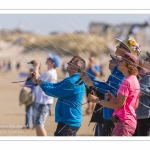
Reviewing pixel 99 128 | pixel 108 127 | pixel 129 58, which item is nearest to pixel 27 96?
pixel 99 128

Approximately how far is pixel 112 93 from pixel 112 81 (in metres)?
0.18

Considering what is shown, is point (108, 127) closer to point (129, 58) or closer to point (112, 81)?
point (112, 81)

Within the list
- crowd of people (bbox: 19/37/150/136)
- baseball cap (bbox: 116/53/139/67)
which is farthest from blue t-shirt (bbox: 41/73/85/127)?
baseball cap (bbox: 116/53/139/67)

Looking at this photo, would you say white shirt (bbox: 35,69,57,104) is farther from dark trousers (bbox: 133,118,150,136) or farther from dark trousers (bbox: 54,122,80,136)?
dark trousers (bbox: 54,122,80,136)

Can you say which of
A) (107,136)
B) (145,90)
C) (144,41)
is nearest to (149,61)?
(145,90)

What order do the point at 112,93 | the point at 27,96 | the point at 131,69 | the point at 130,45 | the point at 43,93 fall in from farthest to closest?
the point at 27,96, the point at 43,93, the point at 130,45, the point at 112,93, the point at 131,69

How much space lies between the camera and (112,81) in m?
8.02

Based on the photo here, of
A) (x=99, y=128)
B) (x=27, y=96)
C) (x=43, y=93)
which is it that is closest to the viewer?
(x=99, y=128)

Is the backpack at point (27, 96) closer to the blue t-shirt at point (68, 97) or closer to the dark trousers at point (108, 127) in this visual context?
the blue t-shirt at point (68, 97)

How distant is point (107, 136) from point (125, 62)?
4.13 feet

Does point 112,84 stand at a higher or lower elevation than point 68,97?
higher

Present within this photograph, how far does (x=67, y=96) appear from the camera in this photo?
8.13 meters

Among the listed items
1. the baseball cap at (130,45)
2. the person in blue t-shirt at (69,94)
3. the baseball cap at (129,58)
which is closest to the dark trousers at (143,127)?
the person in blue t-shirt at (69,94)
